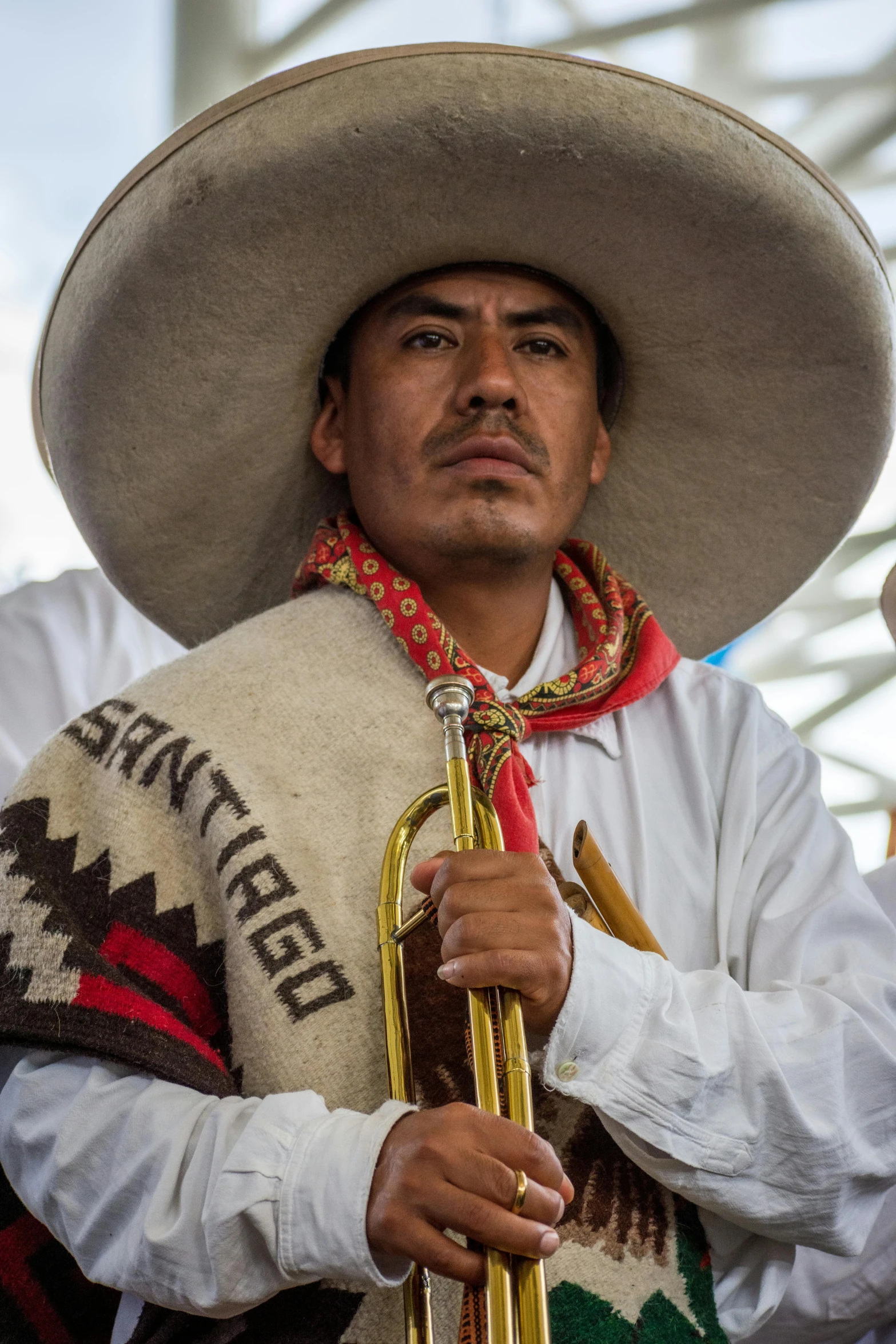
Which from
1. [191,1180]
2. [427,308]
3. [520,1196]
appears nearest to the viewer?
[520,1196]

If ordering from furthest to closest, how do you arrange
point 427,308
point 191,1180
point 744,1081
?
point 427,308 → point 744,1081 → point 191,1180

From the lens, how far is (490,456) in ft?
6.71

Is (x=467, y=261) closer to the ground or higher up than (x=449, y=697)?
higher up

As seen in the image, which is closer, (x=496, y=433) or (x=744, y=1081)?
(x=744, y=1081)

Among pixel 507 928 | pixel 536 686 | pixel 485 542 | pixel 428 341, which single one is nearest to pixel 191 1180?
pixel 507 928

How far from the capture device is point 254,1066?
5.31ft

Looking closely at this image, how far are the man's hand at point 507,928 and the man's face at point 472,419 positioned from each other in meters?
0.67

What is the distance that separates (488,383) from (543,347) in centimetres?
15

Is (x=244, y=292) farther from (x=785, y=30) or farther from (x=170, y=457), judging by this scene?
(x=785, y=30)

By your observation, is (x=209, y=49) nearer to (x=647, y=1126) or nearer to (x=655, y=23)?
(x=655, y=23)

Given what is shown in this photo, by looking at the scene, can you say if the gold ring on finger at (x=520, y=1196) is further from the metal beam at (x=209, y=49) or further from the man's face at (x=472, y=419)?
the metal beam at (x=209, y=49)

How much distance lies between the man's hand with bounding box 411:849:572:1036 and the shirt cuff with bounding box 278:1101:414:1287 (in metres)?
0.17

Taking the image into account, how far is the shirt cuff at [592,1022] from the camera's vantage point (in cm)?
149

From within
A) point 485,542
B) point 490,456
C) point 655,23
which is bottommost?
point 485,542
